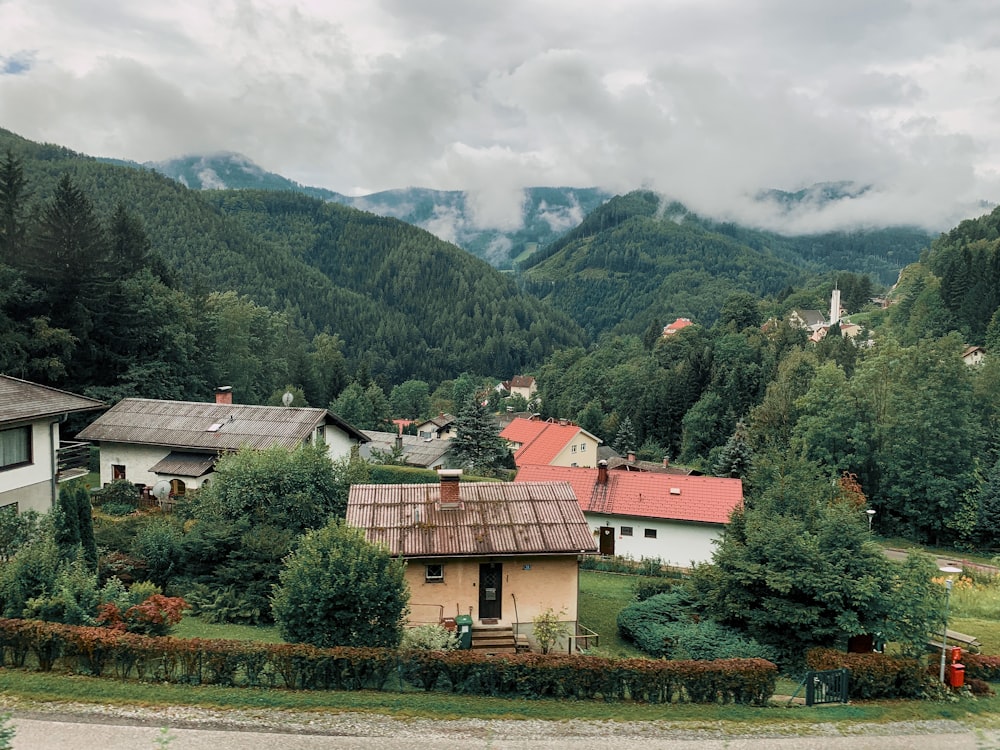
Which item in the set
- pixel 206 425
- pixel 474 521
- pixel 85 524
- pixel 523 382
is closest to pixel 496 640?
pixel 474 521

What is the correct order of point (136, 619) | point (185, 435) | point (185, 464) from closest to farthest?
point (136, 619)
point (185, 464)
point (185, 435)

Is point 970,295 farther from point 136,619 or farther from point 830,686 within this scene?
point 136,619

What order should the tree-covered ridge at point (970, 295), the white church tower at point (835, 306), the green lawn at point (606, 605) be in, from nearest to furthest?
the green lawn at point (606, 605), the tree-covered ridge at point (970, 295), the white church tower at point (835, 306)

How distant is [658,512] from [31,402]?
27083 millimetres

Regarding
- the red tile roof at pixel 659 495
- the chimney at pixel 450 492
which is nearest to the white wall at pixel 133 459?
the red tile roof at pixel 659 495

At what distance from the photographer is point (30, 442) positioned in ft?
70.1

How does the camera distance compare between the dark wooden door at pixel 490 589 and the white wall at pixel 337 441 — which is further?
the white wall at pixel 337 441

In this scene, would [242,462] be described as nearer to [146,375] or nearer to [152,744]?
[152,744]

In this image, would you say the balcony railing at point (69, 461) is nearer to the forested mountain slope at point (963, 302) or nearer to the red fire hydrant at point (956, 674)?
the red fire hydrant at point (956, 674)

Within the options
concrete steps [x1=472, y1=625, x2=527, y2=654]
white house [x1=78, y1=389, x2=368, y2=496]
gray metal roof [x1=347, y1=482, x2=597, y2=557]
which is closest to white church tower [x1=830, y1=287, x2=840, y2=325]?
white house [x1=78, y1=389, x2=368, y2=496]

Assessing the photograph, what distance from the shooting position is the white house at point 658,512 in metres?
35.6

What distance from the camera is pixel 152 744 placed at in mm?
10461

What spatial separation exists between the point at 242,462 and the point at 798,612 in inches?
726

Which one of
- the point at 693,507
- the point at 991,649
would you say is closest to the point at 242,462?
the point at 693,507
